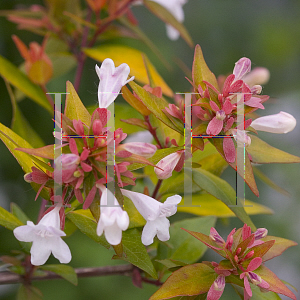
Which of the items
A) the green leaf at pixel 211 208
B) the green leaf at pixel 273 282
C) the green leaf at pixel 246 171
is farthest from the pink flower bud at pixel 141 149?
the green leaf at pixel 211 208

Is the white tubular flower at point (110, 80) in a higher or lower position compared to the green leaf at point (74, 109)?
higher

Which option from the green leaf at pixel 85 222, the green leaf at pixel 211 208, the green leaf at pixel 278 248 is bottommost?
the green leaf at pixel 211 208

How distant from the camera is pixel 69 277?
553 mm

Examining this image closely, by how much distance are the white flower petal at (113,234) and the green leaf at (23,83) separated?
48 centimetres

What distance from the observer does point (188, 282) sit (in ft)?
1.44

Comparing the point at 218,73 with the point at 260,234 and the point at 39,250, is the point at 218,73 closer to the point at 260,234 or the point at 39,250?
the point at 260,234

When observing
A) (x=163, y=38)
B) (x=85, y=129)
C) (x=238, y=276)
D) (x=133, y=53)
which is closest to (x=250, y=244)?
(x=238, y=276)

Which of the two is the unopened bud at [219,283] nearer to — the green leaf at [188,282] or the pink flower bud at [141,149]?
the green leaf at [188,282]

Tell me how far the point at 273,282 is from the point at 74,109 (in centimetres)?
32

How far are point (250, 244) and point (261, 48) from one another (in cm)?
143

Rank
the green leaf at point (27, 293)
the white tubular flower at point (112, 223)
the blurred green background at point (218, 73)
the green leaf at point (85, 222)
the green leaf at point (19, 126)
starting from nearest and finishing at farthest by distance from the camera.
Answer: the white tubular flower at point (112, 223) → the green leaf at point (85, 222) → the green leaf at point (27, 293) → the green leaf at point (19, 126) → the blurred green background at point (218, 73)

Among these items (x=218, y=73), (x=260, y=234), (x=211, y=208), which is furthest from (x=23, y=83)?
(x=218, y=73)

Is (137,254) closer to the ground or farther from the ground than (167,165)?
closer to the ground

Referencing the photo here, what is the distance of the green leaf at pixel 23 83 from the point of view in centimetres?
75
